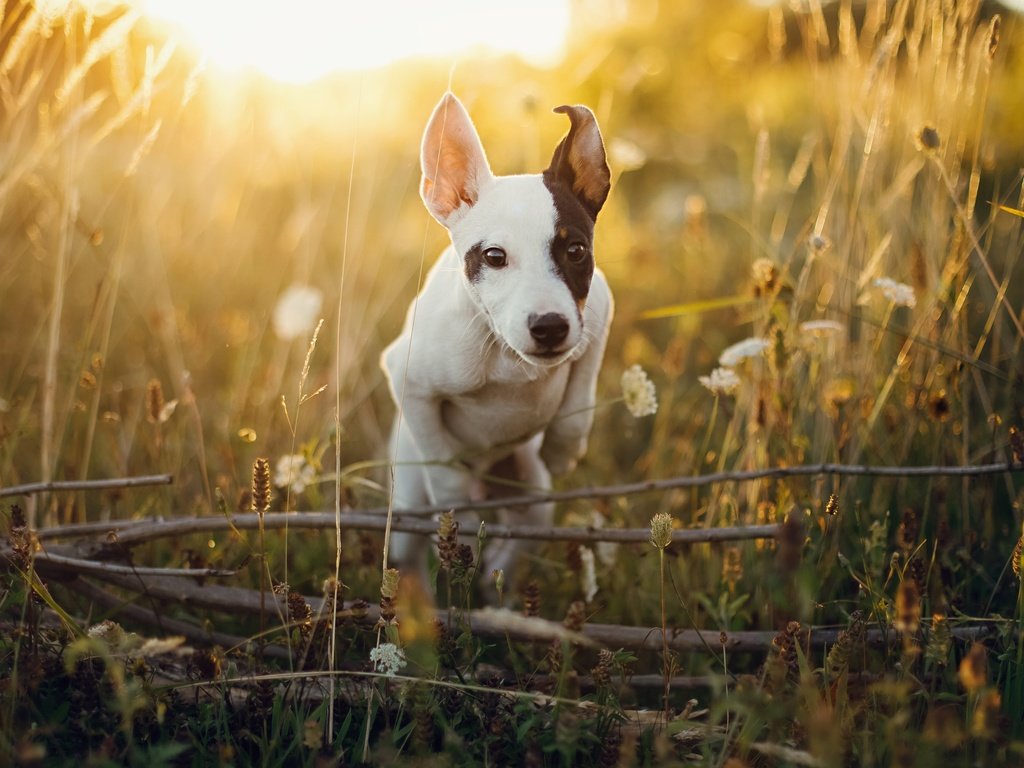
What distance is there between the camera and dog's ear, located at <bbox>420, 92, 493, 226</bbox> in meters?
2.28

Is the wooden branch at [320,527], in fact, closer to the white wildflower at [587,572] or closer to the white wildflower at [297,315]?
the white wildflower at [587,572]

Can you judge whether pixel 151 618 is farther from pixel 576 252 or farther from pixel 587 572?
pixel 576 252

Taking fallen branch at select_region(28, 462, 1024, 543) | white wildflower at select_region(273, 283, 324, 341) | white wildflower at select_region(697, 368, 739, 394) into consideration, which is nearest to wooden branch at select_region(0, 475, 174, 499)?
fallen branch at select_region(28, 462, 1024, 543)

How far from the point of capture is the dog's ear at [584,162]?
7.40 ft

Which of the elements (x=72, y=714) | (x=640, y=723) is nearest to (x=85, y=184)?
(x=72, y=714)

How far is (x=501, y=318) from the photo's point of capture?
2.16m

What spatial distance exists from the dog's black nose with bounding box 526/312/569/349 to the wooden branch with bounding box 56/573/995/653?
656mm

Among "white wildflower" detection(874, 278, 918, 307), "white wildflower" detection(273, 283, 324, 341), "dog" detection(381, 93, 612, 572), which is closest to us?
"dog" detection(381, 93, 612, 572)

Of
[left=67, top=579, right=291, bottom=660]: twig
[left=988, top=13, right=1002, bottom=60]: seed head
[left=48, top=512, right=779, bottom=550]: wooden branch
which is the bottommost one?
[left=67, top=579, right=291, bottom=660]: twig

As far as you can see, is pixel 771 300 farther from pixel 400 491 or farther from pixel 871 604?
pixel 400 491

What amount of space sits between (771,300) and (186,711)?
187cm

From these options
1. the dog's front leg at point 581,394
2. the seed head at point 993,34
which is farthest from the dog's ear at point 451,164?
the seed head at point 993,34

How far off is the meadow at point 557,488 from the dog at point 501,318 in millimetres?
162

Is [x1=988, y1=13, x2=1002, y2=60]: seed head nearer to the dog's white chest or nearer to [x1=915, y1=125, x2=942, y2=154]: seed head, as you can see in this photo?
[x1=915, y1=125, x2=942, y2=154]: seed head
